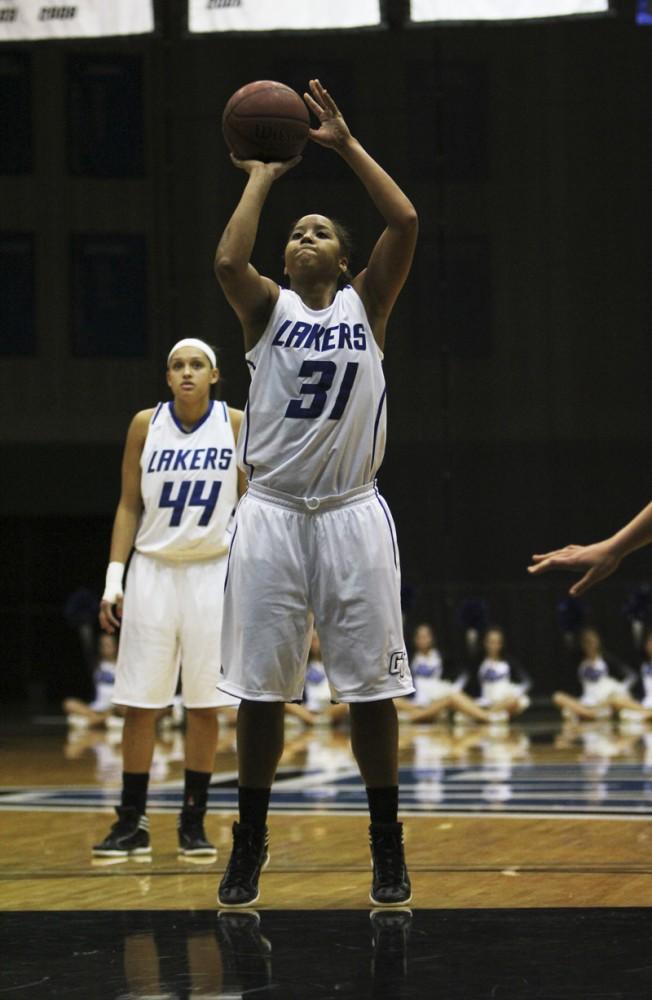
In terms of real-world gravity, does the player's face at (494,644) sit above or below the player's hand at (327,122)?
below

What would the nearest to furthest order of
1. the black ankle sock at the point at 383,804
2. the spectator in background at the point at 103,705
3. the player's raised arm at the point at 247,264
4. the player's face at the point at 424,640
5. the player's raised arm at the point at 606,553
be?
the player's raised arm at the point at 606,553, the player's raised arm at the point at 247,264, the black ankle sock at the point at 383,804, the player's face at the point at 424,640, the spectator in background at the point at 103,705

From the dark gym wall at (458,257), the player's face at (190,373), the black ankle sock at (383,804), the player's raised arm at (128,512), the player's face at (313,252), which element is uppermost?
the dark gym wall at (458,257)

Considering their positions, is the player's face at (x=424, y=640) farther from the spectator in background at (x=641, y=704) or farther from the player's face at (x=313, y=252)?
the player's face at (x=313, y=252)

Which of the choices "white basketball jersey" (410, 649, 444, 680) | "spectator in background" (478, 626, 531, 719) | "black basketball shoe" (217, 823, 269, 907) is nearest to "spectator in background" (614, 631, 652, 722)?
"spectator in background" (478, 626, 531, 719)

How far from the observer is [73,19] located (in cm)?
1169

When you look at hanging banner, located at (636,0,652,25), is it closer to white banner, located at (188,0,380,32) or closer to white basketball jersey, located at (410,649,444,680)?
white banner, located at (188,0,380,32)

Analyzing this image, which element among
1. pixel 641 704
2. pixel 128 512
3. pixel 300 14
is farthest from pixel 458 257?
pixel 128 512

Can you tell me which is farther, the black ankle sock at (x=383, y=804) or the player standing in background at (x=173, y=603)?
the player standing in background at (x=173, y=603)

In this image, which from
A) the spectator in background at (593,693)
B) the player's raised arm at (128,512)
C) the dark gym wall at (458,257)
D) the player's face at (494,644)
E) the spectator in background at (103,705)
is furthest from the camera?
the dark gym wall at (458,257)

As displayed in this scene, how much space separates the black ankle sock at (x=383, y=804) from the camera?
428 cm

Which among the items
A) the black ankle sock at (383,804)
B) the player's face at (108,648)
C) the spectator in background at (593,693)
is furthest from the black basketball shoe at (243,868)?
the player's face at (108,648)

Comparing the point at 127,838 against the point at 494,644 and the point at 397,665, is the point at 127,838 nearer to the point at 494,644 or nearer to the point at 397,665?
the point at 397,665

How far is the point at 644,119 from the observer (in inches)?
582

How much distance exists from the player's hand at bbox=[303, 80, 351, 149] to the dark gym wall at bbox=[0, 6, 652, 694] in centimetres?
1016
